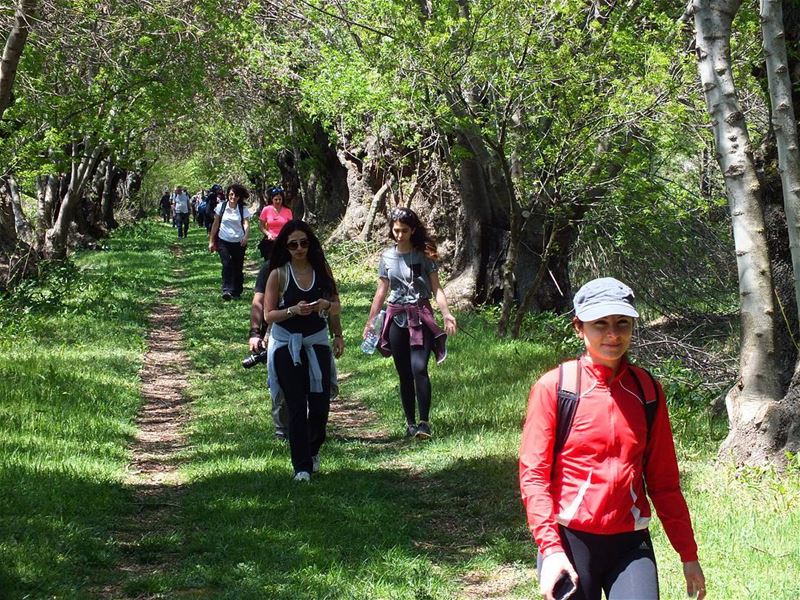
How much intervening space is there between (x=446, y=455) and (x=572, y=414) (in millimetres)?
5245

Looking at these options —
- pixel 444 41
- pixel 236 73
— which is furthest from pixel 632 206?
pixel 236 73

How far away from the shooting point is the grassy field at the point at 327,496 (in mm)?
5590

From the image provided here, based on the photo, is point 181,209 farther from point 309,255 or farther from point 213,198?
point 309,255

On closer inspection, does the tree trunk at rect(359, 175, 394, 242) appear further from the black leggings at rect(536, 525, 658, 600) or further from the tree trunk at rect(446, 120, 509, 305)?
the black leggings at rect(536, 525, 658, 600)

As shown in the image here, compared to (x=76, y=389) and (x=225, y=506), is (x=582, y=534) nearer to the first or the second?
(x=225, y=506)

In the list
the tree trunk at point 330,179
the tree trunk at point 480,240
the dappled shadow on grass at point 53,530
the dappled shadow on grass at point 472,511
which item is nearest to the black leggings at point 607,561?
the dappled shadow on grass at point 472,511

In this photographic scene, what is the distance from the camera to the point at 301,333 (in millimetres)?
7684

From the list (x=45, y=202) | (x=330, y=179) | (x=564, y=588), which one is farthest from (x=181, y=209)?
(x=564, y=588)

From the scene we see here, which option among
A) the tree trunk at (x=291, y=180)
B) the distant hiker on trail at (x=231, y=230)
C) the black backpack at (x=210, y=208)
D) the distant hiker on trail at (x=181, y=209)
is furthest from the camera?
the distant hiker on trail at (x=181, y=209)

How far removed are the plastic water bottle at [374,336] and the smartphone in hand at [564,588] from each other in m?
5.64

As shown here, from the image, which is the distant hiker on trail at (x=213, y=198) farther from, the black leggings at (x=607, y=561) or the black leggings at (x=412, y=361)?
the black leggings at (x=607, y=561)

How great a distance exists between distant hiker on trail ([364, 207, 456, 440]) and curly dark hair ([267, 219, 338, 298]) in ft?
3.76

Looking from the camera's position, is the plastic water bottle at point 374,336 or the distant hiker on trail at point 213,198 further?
the distant hiker on trail at point 213,198

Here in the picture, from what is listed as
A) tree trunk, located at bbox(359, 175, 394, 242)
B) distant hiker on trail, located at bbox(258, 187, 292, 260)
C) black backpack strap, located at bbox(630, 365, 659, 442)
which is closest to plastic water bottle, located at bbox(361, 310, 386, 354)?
black backpack strap, located at bbox(630, 365, 659, 442)
